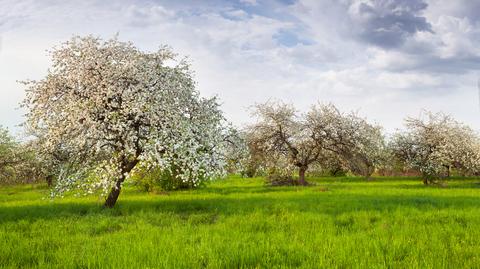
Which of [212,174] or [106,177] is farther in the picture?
[212,174]

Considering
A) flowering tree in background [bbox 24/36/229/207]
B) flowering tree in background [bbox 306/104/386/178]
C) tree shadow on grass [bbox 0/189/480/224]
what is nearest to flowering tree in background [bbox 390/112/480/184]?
flowering tree in background [bbox 306/104/386/178]

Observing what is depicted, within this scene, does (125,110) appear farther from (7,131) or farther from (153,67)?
(7,131)

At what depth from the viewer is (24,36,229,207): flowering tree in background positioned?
20297 mm

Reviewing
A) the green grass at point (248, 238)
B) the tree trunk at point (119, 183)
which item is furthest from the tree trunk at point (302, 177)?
the tree trunk at point (119, 183)

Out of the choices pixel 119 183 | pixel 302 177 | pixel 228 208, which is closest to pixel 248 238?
pixel 228 208

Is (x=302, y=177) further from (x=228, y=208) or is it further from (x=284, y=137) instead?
(x=228, y=208)

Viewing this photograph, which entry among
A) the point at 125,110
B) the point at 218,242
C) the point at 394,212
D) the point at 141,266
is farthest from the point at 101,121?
the point at 394,212

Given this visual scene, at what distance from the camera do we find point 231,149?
1013 inches

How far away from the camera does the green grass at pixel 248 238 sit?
10.2 m

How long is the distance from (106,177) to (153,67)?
6.15 m

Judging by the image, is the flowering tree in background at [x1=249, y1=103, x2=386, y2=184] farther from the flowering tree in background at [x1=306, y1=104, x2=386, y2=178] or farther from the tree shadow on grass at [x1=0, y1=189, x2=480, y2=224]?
the tree shadow on grass at [x1=0, y1=189, x2=480, y2=224]

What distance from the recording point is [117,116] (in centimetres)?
2041

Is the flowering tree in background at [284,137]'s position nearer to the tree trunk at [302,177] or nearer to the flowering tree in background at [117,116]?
the tree trunk at [302,177]

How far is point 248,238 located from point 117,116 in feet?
33.6
